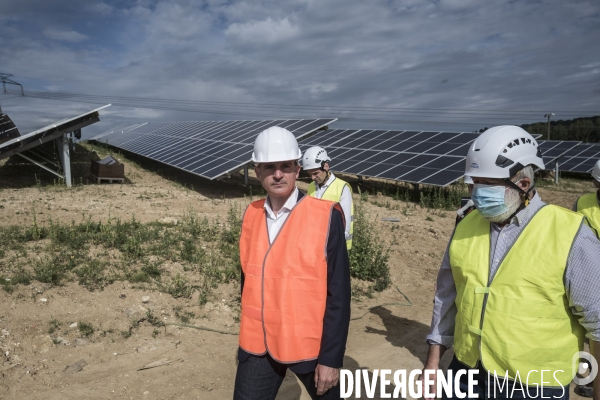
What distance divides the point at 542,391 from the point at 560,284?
41cm

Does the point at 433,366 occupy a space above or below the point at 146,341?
above

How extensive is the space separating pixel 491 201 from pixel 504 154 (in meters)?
0.20

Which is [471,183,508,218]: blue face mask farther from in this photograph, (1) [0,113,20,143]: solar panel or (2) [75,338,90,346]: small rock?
(1) [0,113,20,143]: solar panel

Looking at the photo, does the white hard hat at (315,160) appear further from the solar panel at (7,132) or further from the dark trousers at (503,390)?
the solar panel at (7,132)

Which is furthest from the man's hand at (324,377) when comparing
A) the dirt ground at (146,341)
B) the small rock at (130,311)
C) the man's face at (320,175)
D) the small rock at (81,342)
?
the small rock at (130,311)

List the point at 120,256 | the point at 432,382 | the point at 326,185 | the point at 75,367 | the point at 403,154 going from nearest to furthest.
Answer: the point at 432,382, the point at 75,367, the point at 326,185, the point at 120,256, the point at 403,154

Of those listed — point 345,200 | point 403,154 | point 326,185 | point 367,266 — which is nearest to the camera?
point 345,200

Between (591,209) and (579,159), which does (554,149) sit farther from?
(591,209)

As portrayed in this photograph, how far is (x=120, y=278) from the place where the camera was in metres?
5.70

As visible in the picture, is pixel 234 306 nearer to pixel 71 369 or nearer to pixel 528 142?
pixel 71 369

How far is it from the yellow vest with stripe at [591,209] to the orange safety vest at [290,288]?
8.41ft

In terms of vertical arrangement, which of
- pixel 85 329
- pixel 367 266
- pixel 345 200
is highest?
pixel 345 200

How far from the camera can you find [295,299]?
2080mm

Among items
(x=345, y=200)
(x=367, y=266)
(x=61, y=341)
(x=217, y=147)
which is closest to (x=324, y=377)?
(x=345, y=200)
